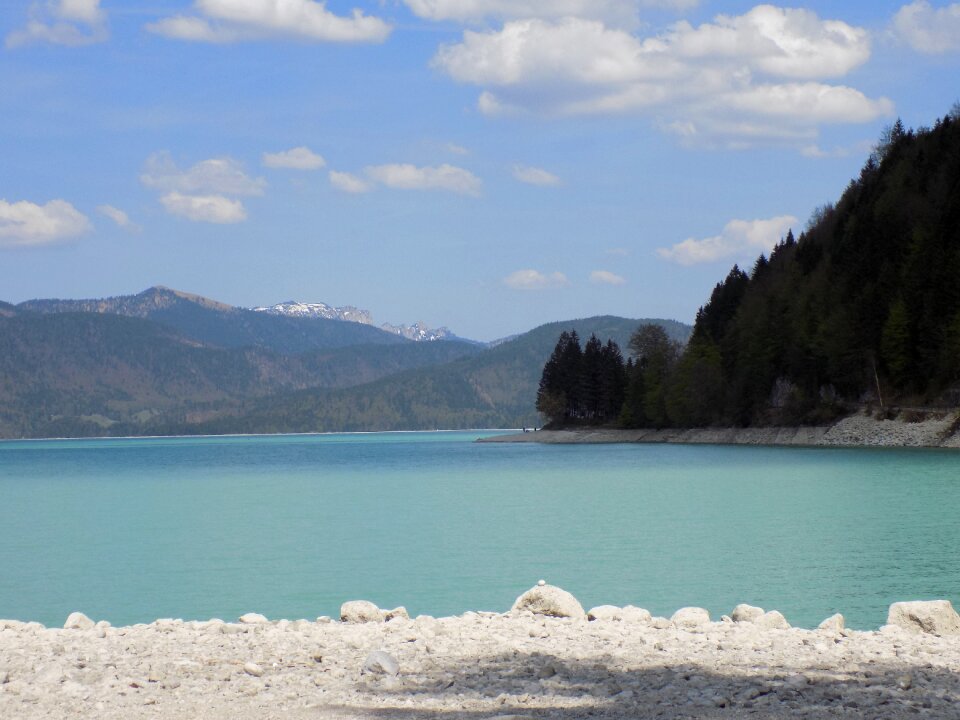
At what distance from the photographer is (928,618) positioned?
15.9 metres

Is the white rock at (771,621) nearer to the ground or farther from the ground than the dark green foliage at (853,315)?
nearer to the ground

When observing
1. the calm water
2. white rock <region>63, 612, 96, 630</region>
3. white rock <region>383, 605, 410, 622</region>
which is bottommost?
the calm water

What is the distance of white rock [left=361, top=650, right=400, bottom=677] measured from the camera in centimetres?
1220

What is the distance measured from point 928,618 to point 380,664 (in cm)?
800

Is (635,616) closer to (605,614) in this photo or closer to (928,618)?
(605,614)

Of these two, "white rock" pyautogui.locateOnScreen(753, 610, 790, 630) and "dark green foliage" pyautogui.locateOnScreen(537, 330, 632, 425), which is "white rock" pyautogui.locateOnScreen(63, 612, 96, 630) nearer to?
"white rock" pyautogui.locateOnScreen(753, 610, 790, 630)

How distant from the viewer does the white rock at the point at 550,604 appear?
16.8 m

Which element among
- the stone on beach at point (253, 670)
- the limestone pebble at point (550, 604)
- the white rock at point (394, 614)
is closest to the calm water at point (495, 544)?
the limestone pebble at point (550, 604)

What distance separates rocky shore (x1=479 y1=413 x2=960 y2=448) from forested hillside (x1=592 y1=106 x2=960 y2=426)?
1.49 m

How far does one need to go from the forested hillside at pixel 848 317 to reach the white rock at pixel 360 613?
78.3m

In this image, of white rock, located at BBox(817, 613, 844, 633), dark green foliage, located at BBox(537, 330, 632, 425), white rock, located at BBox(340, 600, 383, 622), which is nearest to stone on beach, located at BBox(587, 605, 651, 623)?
white rock, located at BBox(817, 613, 844, 633)

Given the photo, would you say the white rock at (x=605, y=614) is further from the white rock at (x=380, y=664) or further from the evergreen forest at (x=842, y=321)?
the evergreen forest at (x=842, y=321)

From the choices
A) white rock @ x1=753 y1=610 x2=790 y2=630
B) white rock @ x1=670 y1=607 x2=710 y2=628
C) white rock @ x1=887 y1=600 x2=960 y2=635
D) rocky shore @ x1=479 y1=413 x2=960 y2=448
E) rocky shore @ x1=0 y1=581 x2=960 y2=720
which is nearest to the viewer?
rocky shore @ x1=0 y1=581 x2=960 y2=720

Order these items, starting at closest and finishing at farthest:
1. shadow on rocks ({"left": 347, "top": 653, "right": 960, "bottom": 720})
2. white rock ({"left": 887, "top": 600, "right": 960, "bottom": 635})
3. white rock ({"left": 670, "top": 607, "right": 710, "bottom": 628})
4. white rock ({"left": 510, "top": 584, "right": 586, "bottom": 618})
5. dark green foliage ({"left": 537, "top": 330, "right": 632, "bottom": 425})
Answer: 1. shadow on rocks ({"left": 347, "top": 653, "right": 960, "bottom": 720})
2. white rock ({"left": 887, "top": 600, "right": 960, "bottom": 635})
3. white rock ({"left": 670, "top": 607, "right": 710, "bottom": 628})
4. white rock ({"left": 510, "top": 584, "right": 586, "bottom": 618})
5. dark green foliage ({"left": 537, "top": 330, "right": 632, "bottom": 425})
